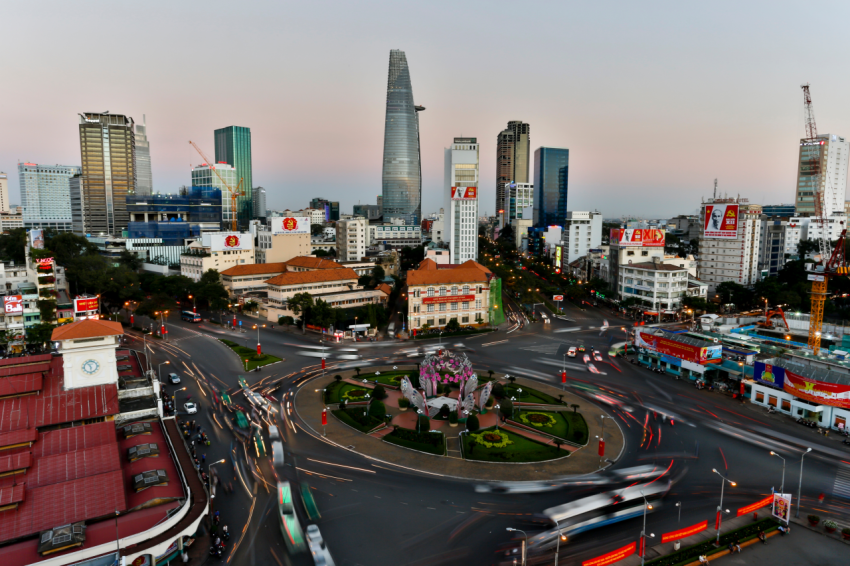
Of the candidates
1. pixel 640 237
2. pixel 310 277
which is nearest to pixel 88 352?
pixel 310 277

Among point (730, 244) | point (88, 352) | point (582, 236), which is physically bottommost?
point (88, 352)

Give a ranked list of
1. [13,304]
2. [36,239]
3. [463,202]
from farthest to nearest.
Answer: [463,202], [36,239], [13,304]

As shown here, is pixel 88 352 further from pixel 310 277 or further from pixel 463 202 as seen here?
pixel 463 202

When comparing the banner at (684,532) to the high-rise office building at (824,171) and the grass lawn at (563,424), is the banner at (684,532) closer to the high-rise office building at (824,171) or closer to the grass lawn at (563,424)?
the grass lawn at (563,424)

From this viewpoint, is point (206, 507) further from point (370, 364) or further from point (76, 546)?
point (370, 364)

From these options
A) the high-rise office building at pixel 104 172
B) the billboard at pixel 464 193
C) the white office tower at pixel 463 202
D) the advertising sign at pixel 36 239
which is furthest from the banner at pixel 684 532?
the high-rise office building at pixel 104 172

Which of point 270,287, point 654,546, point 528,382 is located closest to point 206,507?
point 654,546
